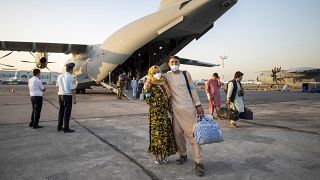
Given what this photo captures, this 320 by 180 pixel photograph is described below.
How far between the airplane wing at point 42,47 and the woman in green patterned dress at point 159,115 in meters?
15.9

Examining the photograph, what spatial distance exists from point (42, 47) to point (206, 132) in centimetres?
1753

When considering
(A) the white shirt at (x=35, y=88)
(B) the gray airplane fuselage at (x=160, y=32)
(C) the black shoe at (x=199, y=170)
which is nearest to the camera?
(C) the black shoe at (x=199, y=170)

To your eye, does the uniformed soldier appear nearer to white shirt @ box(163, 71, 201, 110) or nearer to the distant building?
white shirt @ box(163, 71, 201, 110)

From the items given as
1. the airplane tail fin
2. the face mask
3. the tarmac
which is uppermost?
the airplane tail fin

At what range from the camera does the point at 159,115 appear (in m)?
3.66

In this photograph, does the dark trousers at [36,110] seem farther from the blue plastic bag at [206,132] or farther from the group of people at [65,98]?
the blue plastic bag at [206,132]

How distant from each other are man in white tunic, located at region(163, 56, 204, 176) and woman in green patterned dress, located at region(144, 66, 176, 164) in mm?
96

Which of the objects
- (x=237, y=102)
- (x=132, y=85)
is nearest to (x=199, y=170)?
(x=237, y=102)

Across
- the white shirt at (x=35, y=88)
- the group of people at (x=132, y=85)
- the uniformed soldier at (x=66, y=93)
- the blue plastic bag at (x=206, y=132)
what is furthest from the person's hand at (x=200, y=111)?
the group of people at (x=132, y=85)

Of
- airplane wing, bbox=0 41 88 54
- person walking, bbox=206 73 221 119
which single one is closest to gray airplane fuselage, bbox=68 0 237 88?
airplane wing, bbox=0 41 88 54

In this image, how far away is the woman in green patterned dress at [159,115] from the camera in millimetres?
3619

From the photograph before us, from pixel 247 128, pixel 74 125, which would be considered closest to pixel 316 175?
pixel 247 128

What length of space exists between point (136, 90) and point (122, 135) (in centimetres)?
1046

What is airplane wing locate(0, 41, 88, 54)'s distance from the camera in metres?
16.8
